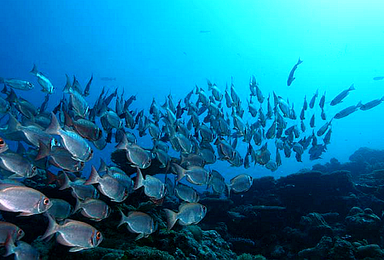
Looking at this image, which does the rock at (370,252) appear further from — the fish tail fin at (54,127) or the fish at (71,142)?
the fish tail fin at (54,127)

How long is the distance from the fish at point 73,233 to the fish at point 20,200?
0.79ft

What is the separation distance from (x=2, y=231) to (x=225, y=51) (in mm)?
83482

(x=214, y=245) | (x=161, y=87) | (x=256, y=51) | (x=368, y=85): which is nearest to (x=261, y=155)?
(x=214, y=245)

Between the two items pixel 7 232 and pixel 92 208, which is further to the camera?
pixel 92 208

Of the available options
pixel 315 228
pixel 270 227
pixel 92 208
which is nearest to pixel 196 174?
pixel 92 208

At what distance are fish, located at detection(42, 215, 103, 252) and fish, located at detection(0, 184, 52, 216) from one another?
241 mm

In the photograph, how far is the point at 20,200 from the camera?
290 centimetres

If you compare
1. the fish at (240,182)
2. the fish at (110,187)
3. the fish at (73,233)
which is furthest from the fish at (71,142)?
the fish at (240,182)

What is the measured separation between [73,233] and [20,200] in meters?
0.77

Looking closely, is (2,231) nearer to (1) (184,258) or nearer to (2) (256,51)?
(1) (184,258)

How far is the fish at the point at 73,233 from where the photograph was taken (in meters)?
3.19

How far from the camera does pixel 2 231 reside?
355 centimetres

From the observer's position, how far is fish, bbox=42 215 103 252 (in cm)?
319

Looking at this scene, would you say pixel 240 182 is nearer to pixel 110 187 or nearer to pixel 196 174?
pixel 196 174
